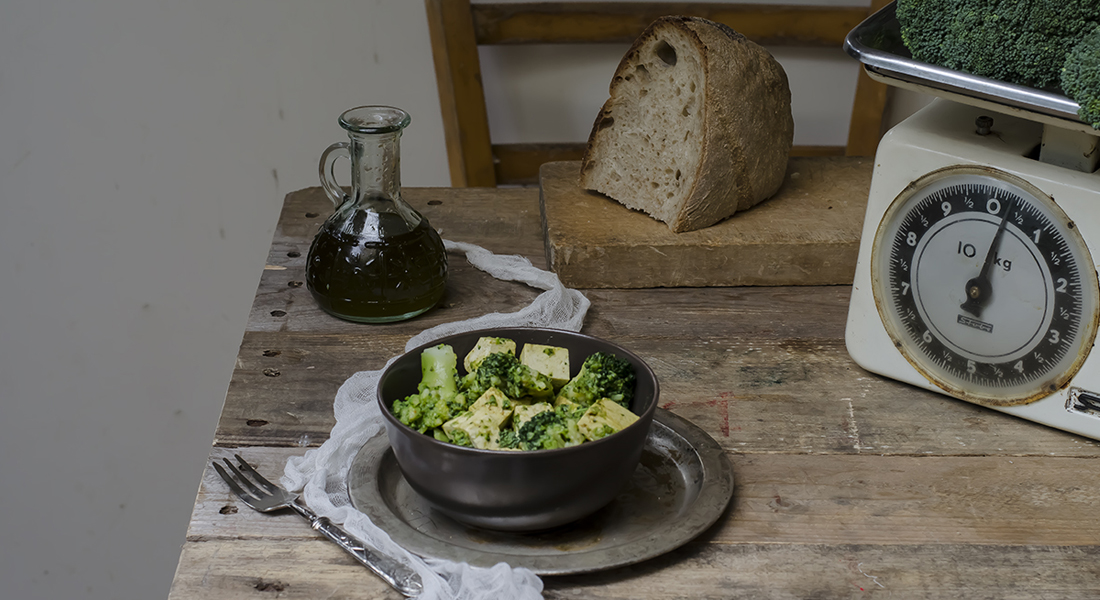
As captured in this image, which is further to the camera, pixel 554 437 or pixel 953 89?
pixel 953 89

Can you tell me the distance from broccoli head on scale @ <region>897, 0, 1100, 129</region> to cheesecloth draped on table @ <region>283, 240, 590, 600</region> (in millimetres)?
444

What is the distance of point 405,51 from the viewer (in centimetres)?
169

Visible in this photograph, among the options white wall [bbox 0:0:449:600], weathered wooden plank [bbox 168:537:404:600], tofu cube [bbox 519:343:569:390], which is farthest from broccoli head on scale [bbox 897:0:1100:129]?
white wall [bbox 0:0:449:600]

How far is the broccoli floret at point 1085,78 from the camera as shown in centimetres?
68

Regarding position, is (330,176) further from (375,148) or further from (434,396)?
(434,396)

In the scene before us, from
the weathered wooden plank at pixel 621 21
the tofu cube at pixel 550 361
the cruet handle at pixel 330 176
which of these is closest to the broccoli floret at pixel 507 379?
the tofu cube at pixel 550 361

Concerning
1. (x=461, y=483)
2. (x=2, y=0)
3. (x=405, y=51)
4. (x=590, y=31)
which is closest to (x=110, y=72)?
(x=2, y=0)

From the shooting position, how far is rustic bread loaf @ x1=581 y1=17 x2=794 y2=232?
110 cm

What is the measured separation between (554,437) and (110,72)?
138cm

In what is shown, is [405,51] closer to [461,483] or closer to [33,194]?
[33,194]

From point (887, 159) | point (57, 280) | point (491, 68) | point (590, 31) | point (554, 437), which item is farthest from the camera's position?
point (57, 280)

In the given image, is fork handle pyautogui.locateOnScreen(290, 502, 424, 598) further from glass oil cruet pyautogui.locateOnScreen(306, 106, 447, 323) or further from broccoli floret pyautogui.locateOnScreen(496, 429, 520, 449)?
glass oil cruet pyautogui.locateOnScreen(306, 106, 447, 323)

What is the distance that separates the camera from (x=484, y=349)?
758mm

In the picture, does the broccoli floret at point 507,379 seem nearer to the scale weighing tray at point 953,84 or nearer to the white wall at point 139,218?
the scale weighing tray at point 953,84
